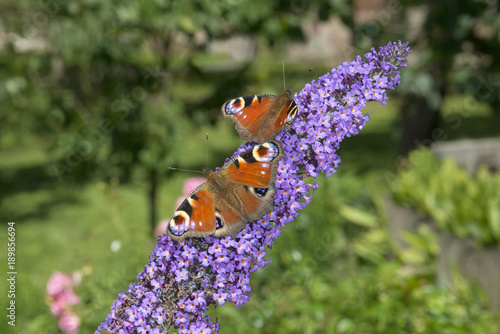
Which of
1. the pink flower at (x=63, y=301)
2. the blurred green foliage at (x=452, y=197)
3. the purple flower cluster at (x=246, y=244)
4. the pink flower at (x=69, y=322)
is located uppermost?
the purple flower cluster at (x=246, y=244)

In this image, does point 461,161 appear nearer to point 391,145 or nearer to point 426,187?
point 426,187

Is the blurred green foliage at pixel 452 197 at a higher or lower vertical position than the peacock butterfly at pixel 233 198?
lower

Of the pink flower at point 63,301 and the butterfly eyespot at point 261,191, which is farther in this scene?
the pink flower at point 63,301

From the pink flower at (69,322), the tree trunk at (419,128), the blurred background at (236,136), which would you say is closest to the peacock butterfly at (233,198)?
the blurred background at (236,136)

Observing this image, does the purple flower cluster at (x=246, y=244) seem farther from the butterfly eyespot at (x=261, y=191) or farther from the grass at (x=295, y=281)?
the grass at (x=295, y=281)

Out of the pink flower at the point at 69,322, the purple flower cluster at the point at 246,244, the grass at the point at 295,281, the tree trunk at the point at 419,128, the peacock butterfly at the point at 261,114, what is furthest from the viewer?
the tree trunk at the point at 419,128

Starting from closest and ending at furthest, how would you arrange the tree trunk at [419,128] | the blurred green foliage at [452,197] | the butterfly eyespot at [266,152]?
the butterfly eyespot at [266,152]
the blurred green foliage at [452,197]
the tree trunk at [419,128]

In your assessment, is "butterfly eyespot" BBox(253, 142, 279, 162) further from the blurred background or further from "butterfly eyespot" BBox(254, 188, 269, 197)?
the blurred background
